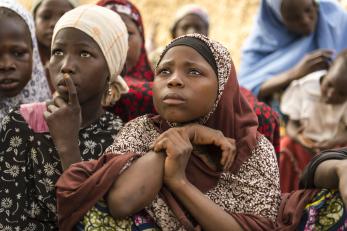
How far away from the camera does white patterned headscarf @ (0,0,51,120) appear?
4.09 metres

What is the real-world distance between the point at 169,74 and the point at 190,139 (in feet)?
0.99

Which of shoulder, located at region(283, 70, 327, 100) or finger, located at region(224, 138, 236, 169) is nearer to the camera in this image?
finger, located at region(224, 138, 236, 169)

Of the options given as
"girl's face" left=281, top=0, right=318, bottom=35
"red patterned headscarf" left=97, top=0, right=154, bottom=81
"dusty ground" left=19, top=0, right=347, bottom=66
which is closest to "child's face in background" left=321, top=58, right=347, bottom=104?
"girl's face" left=281, top=0, right=318, bottom=35

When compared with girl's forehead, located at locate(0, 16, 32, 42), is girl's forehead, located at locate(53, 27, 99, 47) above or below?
above

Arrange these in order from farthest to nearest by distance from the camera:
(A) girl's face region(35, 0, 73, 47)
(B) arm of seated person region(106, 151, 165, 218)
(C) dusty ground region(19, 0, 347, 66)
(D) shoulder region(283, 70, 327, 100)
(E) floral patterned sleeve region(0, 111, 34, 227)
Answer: (C) dusty ground region(19, 0, 347, 66) → (D) shoulder region(283, 70, 327, 100) → (A) girl's face region(35, 0, 73, 47) → (E) floral patterned sleeve region(0, 111, 34, 227) → (B) arm of seated person region(106, 151, 165, 218)

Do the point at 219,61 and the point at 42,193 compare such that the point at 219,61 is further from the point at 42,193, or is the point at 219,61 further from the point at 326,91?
the point at 326,91

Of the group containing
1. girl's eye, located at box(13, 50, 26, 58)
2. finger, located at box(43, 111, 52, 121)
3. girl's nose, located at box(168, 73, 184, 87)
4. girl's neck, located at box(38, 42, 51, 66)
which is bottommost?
girl's neck, located at box(38, 42, 51, 66)

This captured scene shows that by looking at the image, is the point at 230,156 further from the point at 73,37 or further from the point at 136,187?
the point at 73,37

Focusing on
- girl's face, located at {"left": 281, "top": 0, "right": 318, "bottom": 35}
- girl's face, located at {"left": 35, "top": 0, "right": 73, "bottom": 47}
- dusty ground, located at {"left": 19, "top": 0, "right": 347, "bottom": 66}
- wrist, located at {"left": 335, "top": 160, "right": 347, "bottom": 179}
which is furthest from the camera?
dusty ground, located at {"left": 19, "top": 0, "right": 347, "bottom": 66}

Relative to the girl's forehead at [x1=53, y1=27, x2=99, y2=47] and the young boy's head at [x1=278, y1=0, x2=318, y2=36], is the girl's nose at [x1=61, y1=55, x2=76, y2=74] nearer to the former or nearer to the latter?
the girl's forehead at [x1=53, y1=27, x2=99, y2=47]

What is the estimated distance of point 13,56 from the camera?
3.97 meters

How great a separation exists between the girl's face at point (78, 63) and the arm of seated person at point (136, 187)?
72cm

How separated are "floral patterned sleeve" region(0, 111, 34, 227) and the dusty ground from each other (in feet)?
31.9

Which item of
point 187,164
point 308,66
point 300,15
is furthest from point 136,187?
point 300,15
